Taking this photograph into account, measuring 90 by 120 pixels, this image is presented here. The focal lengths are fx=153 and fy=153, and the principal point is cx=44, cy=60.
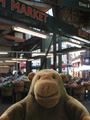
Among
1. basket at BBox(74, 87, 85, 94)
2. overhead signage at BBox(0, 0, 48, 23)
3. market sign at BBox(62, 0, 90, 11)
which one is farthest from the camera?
basket at BBox(74, 87, 85, 94)

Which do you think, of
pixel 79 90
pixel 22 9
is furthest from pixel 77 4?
pixel 79 90

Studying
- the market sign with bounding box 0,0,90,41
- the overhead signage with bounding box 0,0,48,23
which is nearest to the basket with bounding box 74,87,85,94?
the market sign with bounding box 0,0,90,41

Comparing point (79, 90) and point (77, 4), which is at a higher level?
point (77, 4)

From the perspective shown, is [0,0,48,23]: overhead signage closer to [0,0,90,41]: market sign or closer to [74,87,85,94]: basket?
[0,0,90,41]: market sign

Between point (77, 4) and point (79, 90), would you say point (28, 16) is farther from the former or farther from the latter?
point (79, 90)

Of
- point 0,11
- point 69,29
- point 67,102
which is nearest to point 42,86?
point 67,102

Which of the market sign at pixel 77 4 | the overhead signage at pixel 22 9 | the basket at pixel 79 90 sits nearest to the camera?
the overhead signage at pixel 22 9

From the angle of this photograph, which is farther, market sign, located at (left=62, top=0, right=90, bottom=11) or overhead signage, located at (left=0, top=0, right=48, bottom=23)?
market sign, located at (left=62, top=0, right=90, bottom=11)

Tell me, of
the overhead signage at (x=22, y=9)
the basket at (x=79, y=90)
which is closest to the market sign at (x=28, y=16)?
the overhead signage at (x=22, y=9)

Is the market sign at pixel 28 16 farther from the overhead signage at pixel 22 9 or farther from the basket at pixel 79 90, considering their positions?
the basket at pixel 79 90

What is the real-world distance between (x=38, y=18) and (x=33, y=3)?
4.83m

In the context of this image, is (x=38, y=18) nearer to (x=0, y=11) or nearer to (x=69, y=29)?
(x=0, y=11)

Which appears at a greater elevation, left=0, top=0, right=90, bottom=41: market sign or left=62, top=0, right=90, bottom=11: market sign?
left=62, top=0, right=90, bottom=11: market sign

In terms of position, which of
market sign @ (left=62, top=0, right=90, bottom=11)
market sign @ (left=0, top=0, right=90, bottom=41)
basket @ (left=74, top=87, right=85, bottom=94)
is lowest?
basket @ (left=74, top=87, right=85, bottom=94)
